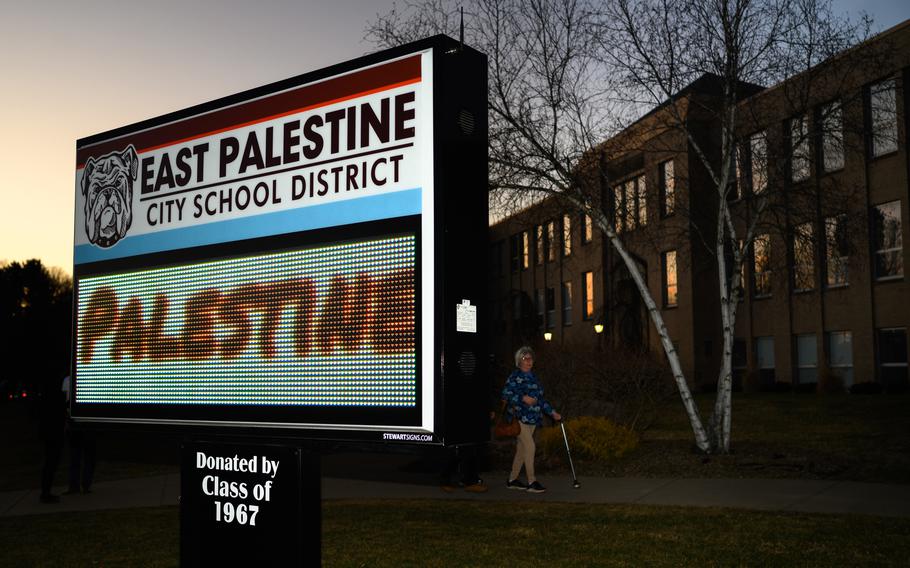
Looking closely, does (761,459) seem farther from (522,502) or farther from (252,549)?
(252,549)

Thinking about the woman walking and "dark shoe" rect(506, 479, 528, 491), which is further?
"dark shoe" rect(506, 479, 528, 491)

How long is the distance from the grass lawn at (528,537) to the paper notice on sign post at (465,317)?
412 centimetres

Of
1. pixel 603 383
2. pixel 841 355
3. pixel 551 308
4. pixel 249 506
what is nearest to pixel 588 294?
pixel 551 308

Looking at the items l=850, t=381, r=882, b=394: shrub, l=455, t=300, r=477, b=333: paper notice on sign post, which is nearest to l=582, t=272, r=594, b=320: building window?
l=850, t=381, r=882, b=394: shrub

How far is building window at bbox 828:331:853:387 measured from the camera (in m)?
28.9

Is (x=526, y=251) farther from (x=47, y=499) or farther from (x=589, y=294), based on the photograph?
(x=47, y=499)

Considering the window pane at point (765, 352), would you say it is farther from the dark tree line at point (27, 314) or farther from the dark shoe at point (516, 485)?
the dark tree line at point (27, 314)

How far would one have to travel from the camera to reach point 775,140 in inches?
572

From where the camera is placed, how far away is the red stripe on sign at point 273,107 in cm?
385

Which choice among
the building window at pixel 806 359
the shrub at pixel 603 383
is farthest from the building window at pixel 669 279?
the shrub at pixel 603 383

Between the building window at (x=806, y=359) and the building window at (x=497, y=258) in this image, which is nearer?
the building window at (x=806, y=359)

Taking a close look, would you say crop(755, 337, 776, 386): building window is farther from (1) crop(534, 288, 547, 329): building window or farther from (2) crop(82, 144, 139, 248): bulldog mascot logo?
(2) crop(82, 144, 139, 248): bulldog mascot logo

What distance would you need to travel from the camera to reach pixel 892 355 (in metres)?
27.4

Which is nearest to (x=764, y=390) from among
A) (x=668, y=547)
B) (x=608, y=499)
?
(x=608, y=499)
